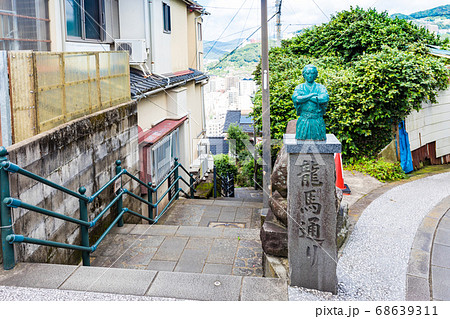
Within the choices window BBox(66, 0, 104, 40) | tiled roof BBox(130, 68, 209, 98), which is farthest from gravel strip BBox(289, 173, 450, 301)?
window BBox(66, 0, 104, 40)

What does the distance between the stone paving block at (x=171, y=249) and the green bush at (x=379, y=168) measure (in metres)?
6.44

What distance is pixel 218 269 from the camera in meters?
5.81

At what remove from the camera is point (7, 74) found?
188 inches

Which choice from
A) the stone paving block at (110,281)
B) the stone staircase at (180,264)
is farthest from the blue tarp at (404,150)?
the stone paving block at (110,281)

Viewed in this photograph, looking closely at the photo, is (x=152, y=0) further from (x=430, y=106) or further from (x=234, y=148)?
(x=234, y=148)

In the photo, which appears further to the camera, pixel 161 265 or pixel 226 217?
pixel 226 217

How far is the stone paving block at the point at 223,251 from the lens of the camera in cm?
609

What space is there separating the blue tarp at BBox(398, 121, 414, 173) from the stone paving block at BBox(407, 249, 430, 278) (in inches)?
258

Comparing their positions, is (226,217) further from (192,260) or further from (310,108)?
(310,108)

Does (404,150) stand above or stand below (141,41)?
below

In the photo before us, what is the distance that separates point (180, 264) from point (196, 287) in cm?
194

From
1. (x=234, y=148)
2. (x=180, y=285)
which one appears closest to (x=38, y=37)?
(x=180, y=285)

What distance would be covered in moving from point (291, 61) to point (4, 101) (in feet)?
43.2

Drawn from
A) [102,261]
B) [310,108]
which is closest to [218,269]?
[102,261]
